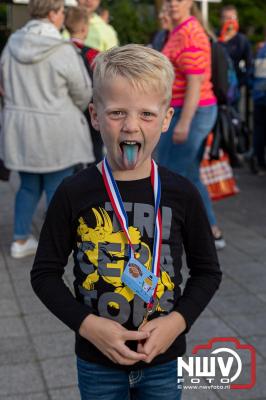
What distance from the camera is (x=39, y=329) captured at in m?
4.25

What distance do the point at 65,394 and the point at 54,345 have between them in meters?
0.57

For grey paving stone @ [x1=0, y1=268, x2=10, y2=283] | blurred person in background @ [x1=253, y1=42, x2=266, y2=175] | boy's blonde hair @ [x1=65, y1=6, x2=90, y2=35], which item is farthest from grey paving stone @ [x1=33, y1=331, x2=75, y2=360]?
blurred person in background @ [x1=253, y1=42, x2=266, y2=175]

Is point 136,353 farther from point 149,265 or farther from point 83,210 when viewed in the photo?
point 83,210

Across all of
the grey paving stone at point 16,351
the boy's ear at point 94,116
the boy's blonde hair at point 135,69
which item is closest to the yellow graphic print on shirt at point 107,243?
the boy's ear at point 94,116

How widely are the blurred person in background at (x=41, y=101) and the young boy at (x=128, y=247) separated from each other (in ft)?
11.2

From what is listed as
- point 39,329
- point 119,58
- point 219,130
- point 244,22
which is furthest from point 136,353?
point 244,22

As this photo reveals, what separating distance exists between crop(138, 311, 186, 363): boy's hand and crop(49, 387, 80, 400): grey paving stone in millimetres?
1458

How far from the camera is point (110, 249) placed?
214 cm

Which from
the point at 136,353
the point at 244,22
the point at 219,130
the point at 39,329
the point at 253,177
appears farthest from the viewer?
the point at 244,22

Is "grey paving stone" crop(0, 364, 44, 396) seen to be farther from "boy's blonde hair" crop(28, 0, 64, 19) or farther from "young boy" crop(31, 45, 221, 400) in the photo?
"boy's blonde hair" crop(28, 0, 64, 19)

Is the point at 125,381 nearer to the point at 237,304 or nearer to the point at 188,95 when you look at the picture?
the point at 237,304

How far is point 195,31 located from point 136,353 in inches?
151

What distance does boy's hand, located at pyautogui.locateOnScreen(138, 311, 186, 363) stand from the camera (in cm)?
202

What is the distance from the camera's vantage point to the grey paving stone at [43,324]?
13.9 ft
